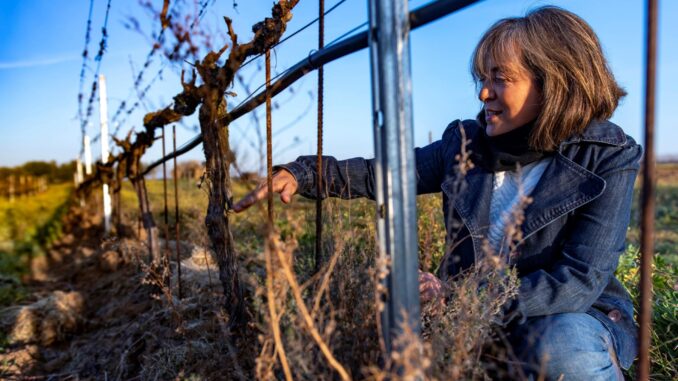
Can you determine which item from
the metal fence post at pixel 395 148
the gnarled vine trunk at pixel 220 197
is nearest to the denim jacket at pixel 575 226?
the gnarled vine trunk at pixel 220 197

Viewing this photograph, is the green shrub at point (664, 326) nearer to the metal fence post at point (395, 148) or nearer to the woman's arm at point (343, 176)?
the woman's arm at point (343, 176)

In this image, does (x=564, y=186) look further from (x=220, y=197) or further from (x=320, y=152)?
(x=220, y=197)

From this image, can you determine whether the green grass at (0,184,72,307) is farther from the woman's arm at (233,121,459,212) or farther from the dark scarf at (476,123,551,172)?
the dark scarf at (476,123,551,172)

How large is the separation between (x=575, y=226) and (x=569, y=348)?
1.53ft

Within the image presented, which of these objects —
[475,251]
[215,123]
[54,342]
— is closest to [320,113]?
[215,123]

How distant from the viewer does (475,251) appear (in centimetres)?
213

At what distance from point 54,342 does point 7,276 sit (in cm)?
351

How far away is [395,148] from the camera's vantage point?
121cm

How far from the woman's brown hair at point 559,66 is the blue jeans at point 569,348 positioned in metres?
0.65

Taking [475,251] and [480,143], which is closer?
[475,251]

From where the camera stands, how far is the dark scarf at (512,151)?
2.13 meters

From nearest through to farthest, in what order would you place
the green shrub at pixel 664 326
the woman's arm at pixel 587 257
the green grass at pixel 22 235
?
the woman's arm at pixel 587 257 < the green shrub at pixel 664 326 < the green grass at pixel 22 235

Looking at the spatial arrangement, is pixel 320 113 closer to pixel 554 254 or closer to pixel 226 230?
pixel 226 230

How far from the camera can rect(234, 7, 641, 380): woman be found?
184cm
